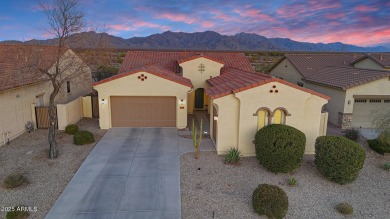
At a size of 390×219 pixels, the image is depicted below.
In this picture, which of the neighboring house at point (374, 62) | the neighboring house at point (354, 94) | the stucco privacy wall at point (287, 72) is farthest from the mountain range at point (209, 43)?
the neighboring house at point (354, 94)

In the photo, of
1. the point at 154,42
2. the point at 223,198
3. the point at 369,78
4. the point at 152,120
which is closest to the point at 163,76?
the point at 152,120

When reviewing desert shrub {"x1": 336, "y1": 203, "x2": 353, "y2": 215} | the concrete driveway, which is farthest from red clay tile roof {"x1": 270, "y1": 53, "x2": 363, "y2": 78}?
desert shrub {"x1": 336, "y1": 203, "x2": 353, "y2": 215}

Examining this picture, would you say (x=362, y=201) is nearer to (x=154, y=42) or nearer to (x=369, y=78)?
(x=369, y=78)

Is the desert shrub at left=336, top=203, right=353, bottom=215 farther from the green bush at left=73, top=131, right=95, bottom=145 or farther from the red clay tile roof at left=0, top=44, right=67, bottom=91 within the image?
the red clay tile roof at left=0, top=44, right=67, bottom=91

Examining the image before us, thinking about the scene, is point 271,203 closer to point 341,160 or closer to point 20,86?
point 341,160

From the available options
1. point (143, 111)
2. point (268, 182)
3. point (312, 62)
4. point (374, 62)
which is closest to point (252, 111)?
point (268, 182)

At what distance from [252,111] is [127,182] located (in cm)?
682

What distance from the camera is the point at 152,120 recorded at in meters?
19.0

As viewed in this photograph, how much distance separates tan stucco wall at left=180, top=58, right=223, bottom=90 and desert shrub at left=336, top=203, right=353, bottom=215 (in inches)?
604

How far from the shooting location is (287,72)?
29.0 m

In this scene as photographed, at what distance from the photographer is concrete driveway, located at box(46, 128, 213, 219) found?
898 centimetres

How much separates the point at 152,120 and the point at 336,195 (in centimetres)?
1221

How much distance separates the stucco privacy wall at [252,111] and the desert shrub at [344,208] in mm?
5135

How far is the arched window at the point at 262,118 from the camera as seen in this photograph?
13.8 meters
